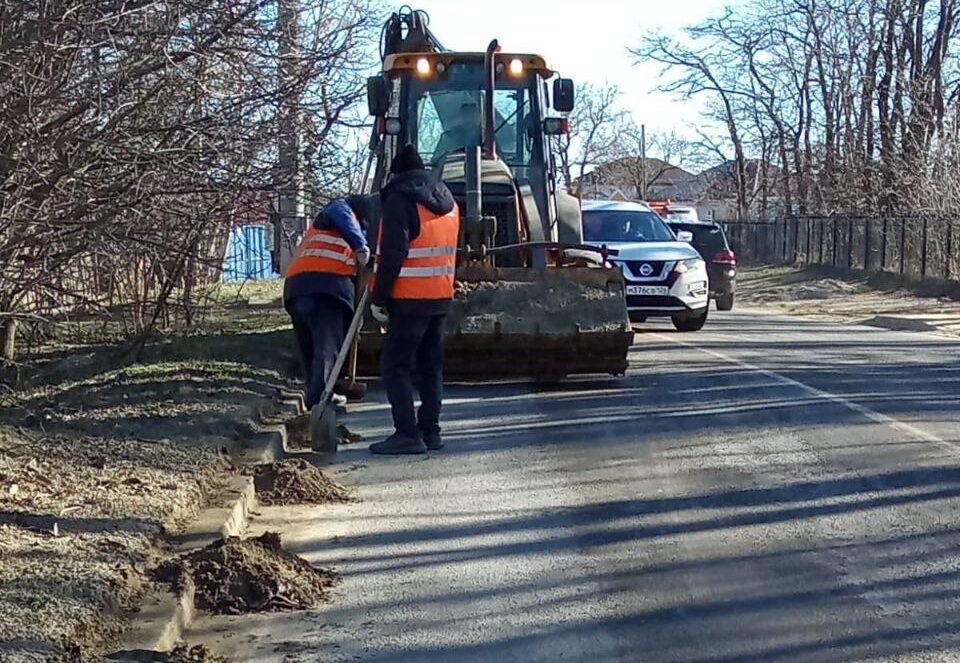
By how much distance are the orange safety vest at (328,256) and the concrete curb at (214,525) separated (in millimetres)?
1244

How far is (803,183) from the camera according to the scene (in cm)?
5316

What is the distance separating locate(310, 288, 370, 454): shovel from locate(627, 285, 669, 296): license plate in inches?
350

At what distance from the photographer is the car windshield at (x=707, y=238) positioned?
79.6 ft

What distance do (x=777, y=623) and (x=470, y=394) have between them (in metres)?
7.10

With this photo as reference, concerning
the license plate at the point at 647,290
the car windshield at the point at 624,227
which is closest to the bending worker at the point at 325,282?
the license plate at the point at 647,290

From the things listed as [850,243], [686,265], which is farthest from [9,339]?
[850,243]

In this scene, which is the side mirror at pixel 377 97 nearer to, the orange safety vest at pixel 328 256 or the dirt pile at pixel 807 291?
the orange safety vest at pixel 328 256

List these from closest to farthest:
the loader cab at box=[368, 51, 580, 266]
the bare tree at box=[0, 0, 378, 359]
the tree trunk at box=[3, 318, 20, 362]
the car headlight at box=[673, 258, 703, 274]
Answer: the bare tree at box=[0, 0, 378, 359] → the tree trunk at box=[3, 318, 20, 362] → the loader cab at box=[368, 51, 580, 266] → the car headlight at box=[673, 258, 703, 274]

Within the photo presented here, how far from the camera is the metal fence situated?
102 feet

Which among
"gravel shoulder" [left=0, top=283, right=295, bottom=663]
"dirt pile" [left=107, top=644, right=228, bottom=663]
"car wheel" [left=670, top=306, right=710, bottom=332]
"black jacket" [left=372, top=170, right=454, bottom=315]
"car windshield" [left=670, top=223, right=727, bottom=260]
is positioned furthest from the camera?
"car windshield" [left=670, top=223, right=727, bottom=260]

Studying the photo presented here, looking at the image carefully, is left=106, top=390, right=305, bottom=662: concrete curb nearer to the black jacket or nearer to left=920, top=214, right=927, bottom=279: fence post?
the black jacket

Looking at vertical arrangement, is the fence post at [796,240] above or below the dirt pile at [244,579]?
above

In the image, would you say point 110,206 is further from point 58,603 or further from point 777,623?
point 777,623

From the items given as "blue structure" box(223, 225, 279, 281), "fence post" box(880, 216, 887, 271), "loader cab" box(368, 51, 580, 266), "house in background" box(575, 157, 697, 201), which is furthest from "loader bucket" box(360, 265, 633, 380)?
"house in background" box(575, 157, 697, 201)
